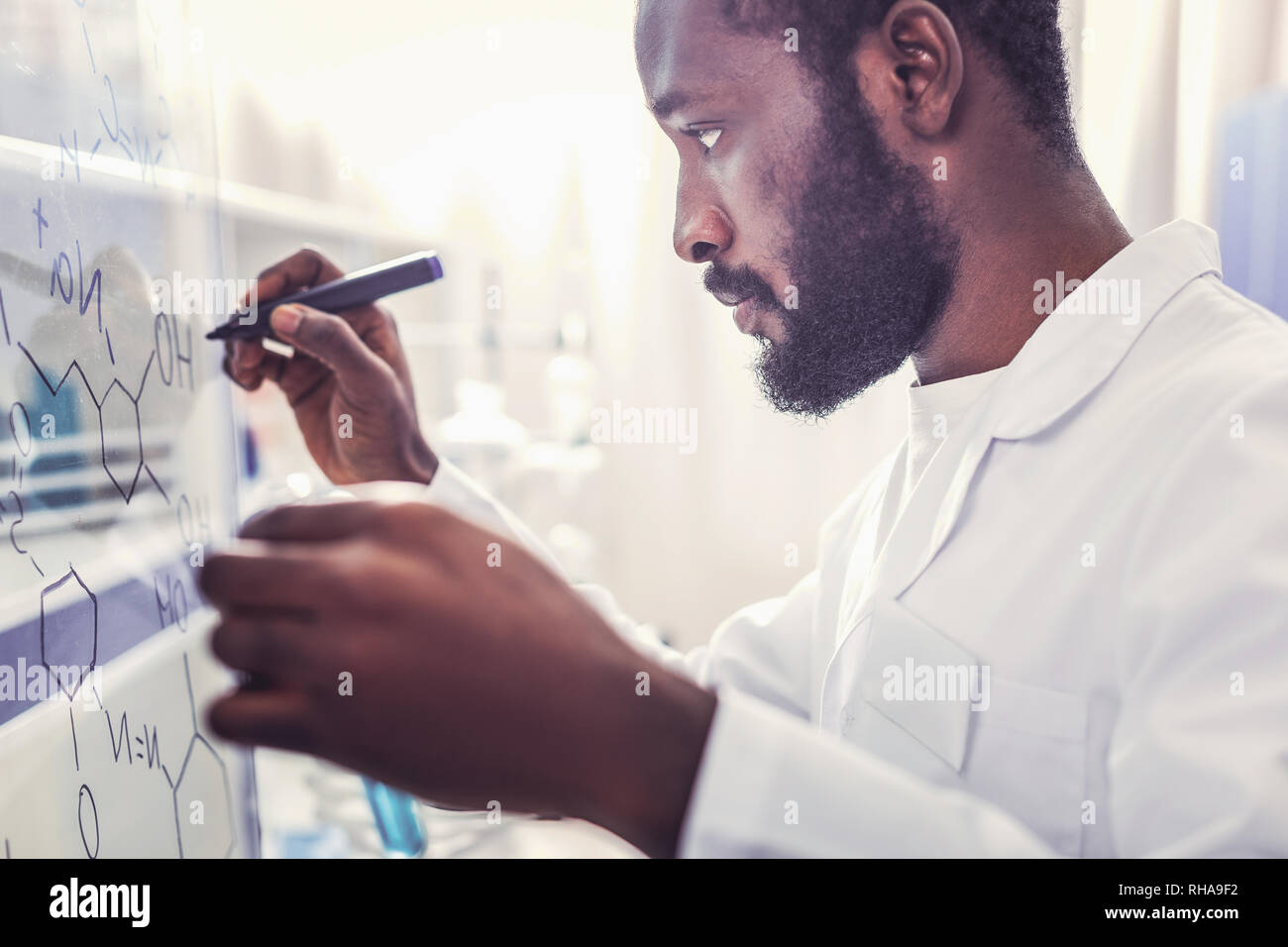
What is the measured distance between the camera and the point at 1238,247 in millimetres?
782

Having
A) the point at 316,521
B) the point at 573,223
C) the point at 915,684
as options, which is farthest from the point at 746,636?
the point at 573,223

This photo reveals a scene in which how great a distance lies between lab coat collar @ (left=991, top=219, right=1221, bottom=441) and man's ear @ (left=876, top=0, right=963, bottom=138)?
0.13 meters

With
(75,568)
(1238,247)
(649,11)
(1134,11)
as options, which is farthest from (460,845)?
(1134,11)

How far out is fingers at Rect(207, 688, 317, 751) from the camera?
190 mm

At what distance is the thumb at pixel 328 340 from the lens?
19.7 inches

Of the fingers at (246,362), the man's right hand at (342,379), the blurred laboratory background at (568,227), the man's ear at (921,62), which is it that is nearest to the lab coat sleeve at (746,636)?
the man's right hand at (342,379)

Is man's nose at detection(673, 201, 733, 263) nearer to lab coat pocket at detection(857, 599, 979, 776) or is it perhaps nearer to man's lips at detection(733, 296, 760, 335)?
man's lips at detection(733, 296, 760, 335)

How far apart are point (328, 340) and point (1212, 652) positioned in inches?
19.5

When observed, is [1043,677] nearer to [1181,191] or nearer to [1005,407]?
[1005,407]

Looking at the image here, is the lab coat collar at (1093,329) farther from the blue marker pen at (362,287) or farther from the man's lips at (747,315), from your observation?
the blue marker pen at (362,287)

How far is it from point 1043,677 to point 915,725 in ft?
0.21

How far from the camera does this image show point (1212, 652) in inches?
11.6

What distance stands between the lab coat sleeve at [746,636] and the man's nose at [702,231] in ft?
0.76

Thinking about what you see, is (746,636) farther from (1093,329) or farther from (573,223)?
(573,223)
